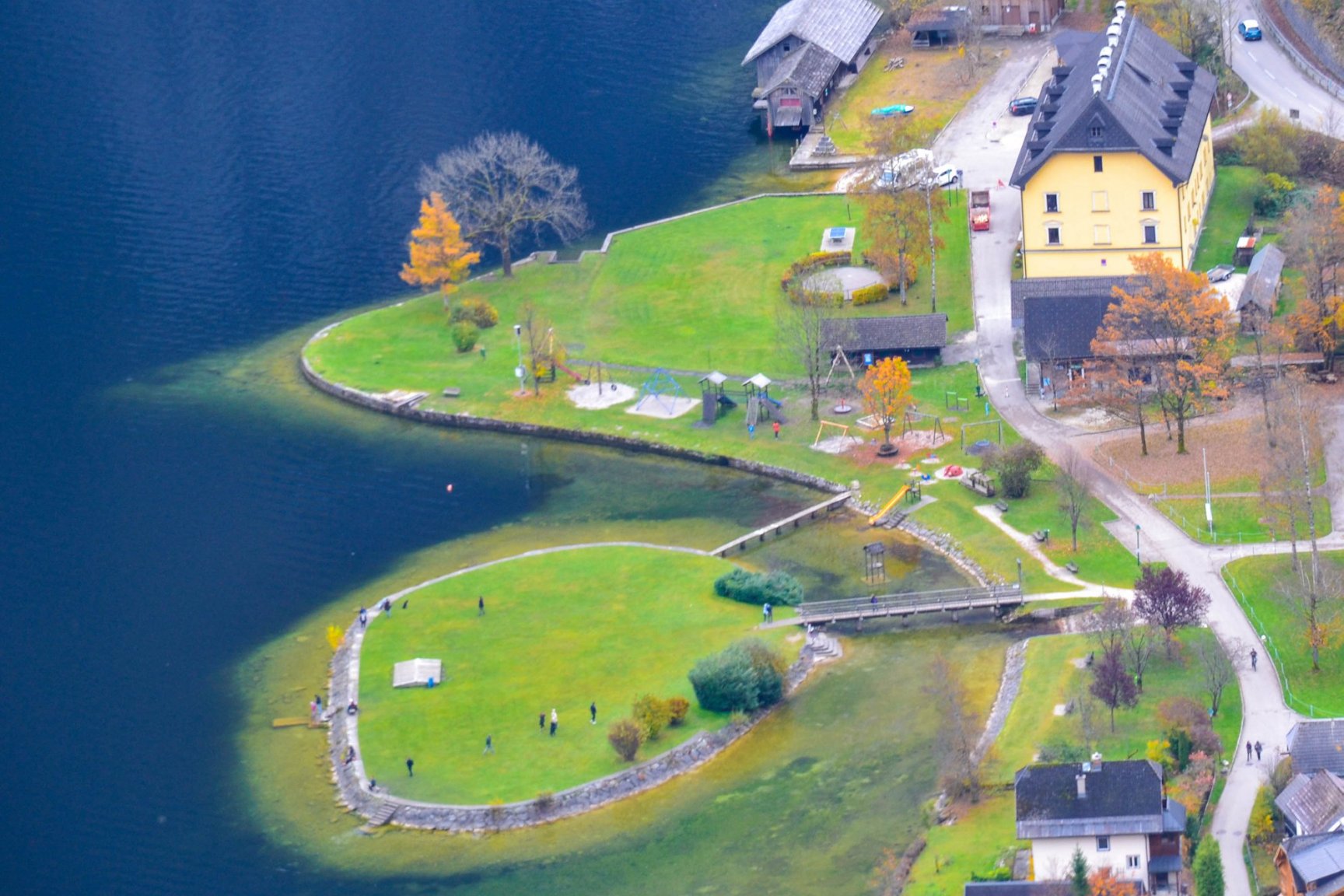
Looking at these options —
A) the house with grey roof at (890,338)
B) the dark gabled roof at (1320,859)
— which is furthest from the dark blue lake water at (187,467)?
the dark gabled roof at (1320,859)

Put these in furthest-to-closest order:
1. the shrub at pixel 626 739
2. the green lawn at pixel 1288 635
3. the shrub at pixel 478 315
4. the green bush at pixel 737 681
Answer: the shrub at pixel 478 315, the green bush at pixel 737 681, the shrub at pixel 626 739, the green lawn at pixel 1288 635

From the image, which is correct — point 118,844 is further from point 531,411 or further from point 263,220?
point 263,220

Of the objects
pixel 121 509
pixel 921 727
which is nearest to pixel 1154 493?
pixel 921 727

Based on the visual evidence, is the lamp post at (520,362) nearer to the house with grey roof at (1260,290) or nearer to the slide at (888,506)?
the slide at (888,506)

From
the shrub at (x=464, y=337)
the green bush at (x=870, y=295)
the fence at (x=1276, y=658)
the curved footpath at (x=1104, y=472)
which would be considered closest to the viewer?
the curved footpath at (x=1104, y=472)

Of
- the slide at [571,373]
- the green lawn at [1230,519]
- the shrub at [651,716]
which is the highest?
the slide at [571,373]

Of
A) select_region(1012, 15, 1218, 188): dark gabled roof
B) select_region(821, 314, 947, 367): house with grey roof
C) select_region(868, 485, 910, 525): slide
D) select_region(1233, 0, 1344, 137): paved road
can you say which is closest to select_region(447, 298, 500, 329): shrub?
select_region(821, 314, 947, 367): house with grey roof

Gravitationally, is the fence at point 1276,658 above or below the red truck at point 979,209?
below
